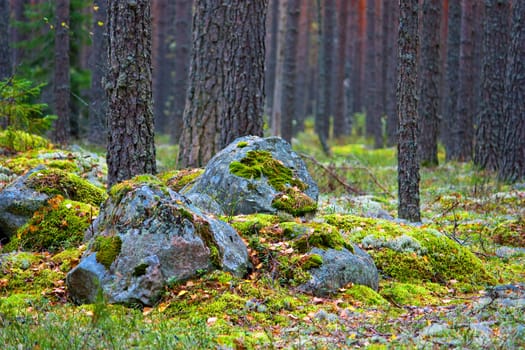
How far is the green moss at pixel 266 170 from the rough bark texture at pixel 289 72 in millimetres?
13789

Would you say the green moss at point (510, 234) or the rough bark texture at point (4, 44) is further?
the rough bark texture at point (4, 44)

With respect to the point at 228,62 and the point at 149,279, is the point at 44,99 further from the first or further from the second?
the point at 149,279

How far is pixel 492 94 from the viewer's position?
1650cm

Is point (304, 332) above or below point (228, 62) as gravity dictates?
below

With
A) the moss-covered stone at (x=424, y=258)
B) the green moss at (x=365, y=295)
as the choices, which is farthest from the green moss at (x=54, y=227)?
the moss-covered stone at (x=424, y=258)

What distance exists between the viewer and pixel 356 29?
46719 mm

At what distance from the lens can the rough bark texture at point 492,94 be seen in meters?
16.2

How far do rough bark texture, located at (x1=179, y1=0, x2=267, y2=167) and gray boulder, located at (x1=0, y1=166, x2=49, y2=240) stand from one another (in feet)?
13.9

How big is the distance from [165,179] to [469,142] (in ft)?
45.5

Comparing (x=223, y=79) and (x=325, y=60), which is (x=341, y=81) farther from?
(x=223, y=79)

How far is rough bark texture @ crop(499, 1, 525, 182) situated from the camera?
13.7 meters

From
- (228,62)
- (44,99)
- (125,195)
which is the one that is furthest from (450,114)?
(125,195)

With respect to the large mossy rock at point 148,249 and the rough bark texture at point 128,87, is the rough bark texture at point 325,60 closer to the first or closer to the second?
the rough bark texture at point 128,87

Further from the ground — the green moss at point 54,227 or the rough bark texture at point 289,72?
the rough bark texture at point 289,72
